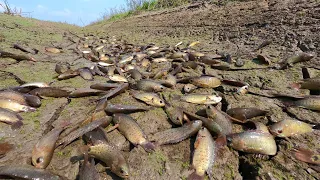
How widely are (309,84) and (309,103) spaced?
1.80 ft

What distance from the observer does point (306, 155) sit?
1766 mm

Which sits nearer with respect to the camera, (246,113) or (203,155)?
(203,155)

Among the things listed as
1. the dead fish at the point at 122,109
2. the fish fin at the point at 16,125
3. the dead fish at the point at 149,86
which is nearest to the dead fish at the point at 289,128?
the dead fish at the point at 122,109

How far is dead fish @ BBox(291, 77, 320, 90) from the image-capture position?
2.73 metres

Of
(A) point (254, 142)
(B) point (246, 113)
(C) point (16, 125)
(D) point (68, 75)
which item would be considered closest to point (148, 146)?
(A) point (254, 142)

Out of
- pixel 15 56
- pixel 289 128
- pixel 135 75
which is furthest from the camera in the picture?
pixel 15 56

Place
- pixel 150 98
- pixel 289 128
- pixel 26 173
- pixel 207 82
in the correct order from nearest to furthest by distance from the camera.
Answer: pixel 26 173
pixel 289 128
pixel 150 98
pixel 207 82

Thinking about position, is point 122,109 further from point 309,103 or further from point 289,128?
point 309,103

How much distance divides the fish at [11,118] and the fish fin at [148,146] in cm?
126

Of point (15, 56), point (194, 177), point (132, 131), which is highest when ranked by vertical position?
point (15, 56)

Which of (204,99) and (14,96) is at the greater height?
(14,96)

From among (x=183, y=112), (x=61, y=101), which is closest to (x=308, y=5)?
(x=183, y=112)

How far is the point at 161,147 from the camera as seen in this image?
1967 mm

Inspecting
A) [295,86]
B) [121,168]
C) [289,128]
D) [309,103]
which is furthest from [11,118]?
[295,86]
